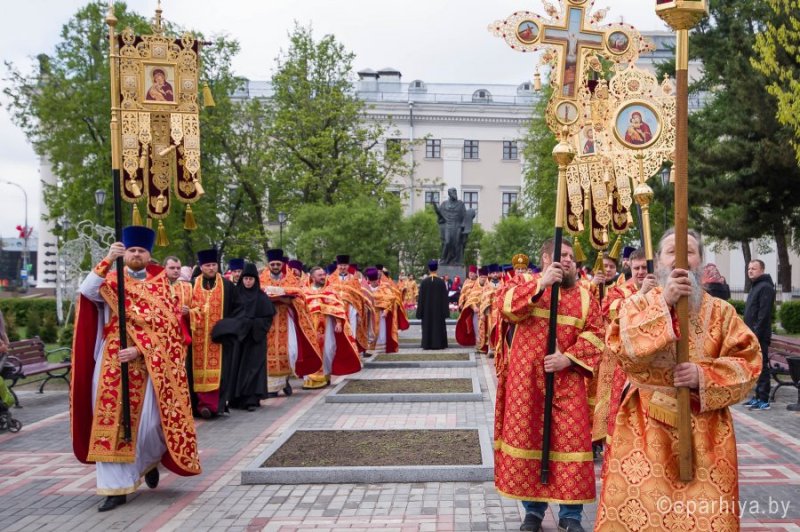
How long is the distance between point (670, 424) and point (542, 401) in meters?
1.63

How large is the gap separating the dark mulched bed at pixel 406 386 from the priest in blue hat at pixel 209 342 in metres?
2.16

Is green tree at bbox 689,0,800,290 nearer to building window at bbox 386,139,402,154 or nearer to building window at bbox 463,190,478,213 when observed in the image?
building window at bbox 386,139,402,154

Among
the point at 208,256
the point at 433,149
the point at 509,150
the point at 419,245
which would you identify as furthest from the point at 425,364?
the point at 509,150

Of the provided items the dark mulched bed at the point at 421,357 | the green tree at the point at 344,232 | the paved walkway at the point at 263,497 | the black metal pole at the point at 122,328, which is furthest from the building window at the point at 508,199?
the black metal pole at the point at 122,328

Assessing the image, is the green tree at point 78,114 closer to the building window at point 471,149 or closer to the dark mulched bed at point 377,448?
the dark mulched bed at point 377,448

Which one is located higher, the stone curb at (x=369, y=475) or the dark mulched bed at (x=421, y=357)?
the stone curb at (x=369, y=475)

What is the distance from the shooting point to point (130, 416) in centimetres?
652

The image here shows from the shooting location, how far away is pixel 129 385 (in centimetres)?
661

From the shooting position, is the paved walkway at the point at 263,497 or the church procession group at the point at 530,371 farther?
the paved walkway at the point at 263,497

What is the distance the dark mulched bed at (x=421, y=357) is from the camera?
17391 millimetres

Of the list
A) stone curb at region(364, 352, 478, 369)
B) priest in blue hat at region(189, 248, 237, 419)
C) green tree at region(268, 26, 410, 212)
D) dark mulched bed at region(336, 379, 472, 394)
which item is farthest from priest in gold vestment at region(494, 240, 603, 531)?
green tree at region(268, 26, 410, 212)

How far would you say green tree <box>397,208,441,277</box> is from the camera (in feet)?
120

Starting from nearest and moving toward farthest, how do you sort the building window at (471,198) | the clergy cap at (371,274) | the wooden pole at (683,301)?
the wooden pole at (683,301)
the clergy cap at (371,274)
the building window at (471,198)

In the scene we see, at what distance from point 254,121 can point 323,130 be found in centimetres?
381
